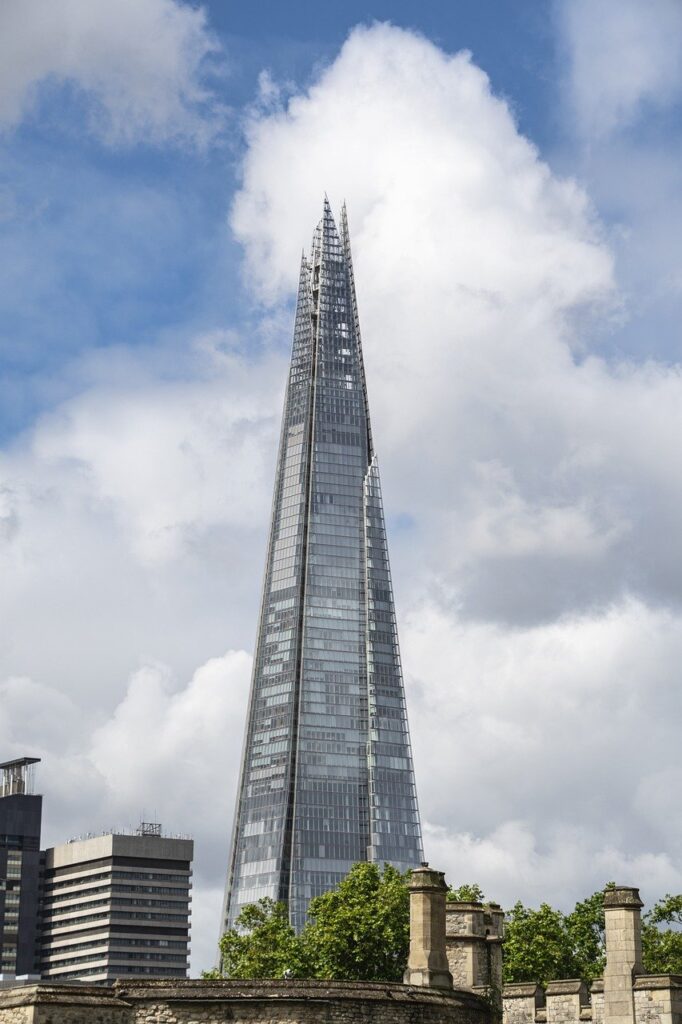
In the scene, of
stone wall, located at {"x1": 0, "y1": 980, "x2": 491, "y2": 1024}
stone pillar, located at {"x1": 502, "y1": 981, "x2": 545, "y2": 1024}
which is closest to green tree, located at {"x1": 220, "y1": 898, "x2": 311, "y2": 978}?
stone pillar, located at {"x1": 502, "y1": 981, "x2": 545, "y2": 1024}

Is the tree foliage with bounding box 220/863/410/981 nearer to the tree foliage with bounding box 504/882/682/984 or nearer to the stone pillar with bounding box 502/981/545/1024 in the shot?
the tree foliage with bounding box 504/882/682/984

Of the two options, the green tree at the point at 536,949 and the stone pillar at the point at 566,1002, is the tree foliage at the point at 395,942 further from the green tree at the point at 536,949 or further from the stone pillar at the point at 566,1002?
the stone pillar at the point at 566,1002

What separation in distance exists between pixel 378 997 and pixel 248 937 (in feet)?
228

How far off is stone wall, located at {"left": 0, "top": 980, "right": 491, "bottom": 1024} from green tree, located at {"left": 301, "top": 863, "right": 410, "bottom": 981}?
164 feet

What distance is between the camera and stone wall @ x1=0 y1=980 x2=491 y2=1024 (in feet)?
118

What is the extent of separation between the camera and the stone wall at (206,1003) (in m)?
35.9

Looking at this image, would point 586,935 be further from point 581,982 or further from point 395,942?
point 581,982

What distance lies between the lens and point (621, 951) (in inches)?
1929

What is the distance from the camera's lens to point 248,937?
105500 mm

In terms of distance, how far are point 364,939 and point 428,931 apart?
51343 millimetres

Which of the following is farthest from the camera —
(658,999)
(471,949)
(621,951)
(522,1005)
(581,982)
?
(522,1005)

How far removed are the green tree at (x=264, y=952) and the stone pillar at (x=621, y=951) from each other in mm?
43783

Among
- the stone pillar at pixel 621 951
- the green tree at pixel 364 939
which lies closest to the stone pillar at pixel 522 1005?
the stone pillar at pixel 621 951

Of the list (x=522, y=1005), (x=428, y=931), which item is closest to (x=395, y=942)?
(x=522, y=1005)
